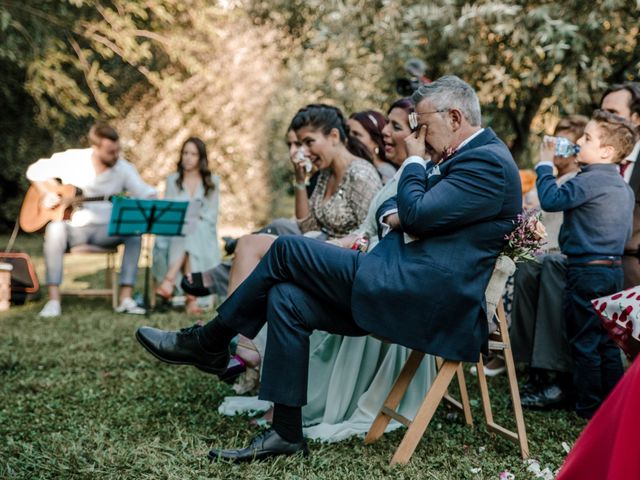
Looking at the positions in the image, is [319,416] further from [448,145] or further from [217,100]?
[217,100]

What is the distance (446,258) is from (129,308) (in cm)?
509

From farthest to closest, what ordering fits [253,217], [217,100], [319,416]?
[253,217]
[217,100]
[319,416]

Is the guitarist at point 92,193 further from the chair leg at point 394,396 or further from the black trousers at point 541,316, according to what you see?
the chair leg at point 394,396

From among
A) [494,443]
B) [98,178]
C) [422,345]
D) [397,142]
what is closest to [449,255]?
[422,345]

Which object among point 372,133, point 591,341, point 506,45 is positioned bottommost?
point 591,341

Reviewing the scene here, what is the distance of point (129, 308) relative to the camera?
24.3ft

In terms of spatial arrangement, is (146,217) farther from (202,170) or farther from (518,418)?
(518,418)

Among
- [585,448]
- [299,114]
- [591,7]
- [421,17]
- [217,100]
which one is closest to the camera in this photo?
[585,448]

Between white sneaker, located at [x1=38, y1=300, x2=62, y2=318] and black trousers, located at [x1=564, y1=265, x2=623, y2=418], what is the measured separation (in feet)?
16.8

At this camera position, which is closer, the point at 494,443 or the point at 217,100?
the point at 494,443

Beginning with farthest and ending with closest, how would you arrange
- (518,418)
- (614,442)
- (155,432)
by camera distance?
1. (155,432)
2. (518,418)
3. (614,442)

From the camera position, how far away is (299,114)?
4668 mm

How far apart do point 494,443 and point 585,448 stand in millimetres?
1761

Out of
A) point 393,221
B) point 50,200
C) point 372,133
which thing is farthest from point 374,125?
point 50,200
